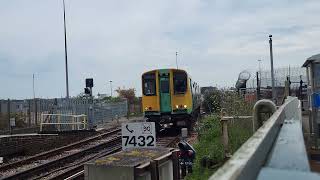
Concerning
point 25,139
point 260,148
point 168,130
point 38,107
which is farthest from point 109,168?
point 38,107

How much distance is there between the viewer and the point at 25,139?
805 inches

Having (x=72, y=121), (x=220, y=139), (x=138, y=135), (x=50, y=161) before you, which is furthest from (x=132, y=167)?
(x=72, y=121)

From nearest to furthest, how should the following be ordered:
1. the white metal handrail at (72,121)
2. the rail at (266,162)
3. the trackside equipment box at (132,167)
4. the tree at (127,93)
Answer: the rail at (266,162), the trackside equipment box at (132,167), the white metal handrail at (72,121), the tree at (127,93)

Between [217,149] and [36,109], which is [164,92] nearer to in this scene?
[36,109]

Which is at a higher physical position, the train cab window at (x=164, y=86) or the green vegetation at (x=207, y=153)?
the train cab window at (x=164, y=86)

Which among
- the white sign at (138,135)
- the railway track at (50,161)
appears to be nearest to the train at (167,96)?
the railway track at (50,161)

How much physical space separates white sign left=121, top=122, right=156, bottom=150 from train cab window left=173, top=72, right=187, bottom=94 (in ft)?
49.1

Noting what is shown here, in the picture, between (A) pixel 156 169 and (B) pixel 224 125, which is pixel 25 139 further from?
(A) pixel 156 169

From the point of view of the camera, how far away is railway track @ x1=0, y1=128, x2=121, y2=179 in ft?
45.5

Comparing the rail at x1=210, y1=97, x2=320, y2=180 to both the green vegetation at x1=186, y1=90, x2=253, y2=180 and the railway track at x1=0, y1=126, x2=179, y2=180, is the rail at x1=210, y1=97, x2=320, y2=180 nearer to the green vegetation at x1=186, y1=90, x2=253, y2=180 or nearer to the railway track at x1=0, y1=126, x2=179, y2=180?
the green vegetation at x1=186, y1=90, x2=253, y2=180

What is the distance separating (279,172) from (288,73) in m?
32.2

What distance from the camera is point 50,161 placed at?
16.0m

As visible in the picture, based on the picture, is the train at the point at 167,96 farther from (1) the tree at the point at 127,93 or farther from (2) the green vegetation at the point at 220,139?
→ (1) the tree at the point at 127,93

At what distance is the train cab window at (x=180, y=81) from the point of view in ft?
78.2
